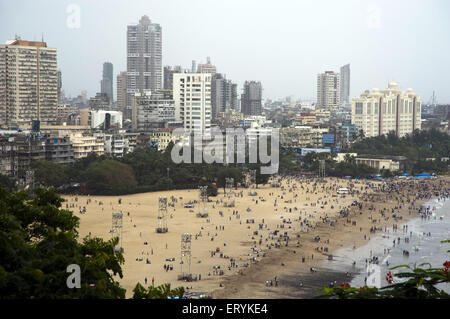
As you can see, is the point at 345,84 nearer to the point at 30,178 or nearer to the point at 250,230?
the point at 30,178

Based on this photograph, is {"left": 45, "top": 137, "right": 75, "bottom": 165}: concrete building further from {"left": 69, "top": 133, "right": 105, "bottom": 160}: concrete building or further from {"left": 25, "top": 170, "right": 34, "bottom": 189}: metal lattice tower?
{"left": 25, "top": 170, "right": 34, "bottom": 189}: metal lattice tower

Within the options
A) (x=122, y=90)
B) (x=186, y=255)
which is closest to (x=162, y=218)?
(x=186, y=255)

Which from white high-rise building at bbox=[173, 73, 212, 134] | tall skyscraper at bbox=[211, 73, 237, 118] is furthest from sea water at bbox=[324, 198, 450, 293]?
tall skyscraper at bbox=[211, 73, 237, 118]

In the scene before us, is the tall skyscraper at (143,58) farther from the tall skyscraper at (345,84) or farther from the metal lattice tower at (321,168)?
the metal lattice tower at (321,168)

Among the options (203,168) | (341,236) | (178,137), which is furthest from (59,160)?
(341,236)

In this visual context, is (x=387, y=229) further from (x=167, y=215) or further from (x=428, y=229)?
(x=167, y=215)
